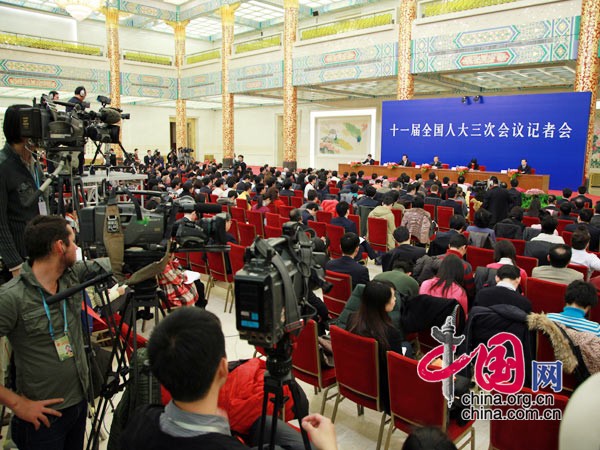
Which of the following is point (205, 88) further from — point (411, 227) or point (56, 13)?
point (411, 227)

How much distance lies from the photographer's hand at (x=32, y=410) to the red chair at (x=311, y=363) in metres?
1.34

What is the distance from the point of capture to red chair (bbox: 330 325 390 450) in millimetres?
2342

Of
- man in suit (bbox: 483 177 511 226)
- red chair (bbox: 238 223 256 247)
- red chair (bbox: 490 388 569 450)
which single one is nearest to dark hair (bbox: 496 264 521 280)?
red chair (bbox: 490 388 569 450)

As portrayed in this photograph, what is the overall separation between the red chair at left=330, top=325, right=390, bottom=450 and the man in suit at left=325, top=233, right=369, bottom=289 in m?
1.22

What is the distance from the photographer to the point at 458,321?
10.2ft

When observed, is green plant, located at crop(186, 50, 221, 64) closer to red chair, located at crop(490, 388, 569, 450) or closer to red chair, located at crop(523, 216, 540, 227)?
red chair, located at crop(523, 216, 540, 227)

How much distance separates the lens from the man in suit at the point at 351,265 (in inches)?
146

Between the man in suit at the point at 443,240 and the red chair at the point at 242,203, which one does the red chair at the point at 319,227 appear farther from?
the red chair at the point at 242,203

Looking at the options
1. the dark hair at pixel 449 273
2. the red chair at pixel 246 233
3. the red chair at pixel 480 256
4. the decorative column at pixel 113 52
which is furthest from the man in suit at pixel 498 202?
the decorative column at pixel 113 52

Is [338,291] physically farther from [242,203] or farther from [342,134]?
[342,134]

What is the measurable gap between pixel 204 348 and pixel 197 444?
0.20 meters

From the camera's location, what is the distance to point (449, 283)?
10.3ft

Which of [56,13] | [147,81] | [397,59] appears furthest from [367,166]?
[56,13]

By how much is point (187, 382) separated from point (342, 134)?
64.5ft
